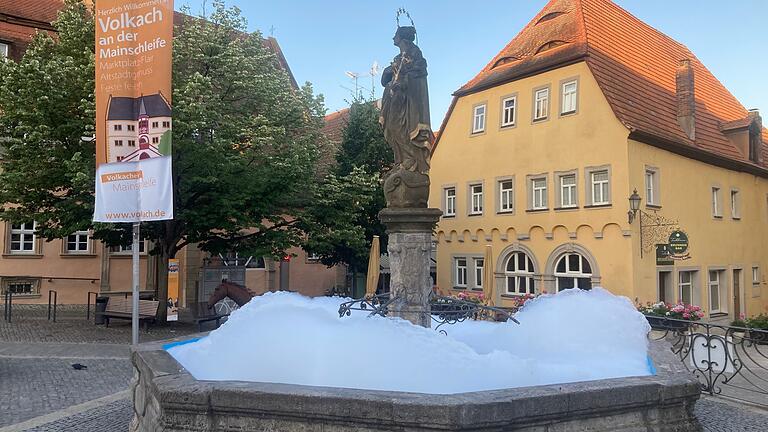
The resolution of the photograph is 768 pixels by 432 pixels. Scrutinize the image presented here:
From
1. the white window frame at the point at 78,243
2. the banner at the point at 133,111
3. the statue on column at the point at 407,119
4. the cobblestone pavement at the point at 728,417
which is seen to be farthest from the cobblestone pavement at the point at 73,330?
the cobblestone pavement at the point at 728,417

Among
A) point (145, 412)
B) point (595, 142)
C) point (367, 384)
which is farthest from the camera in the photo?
point (595, 142)

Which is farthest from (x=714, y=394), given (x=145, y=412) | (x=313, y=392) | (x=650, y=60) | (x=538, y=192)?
(x=650, y=60)

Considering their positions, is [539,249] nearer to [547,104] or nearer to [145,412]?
[547,104]

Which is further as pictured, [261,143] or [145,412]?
[261,143]

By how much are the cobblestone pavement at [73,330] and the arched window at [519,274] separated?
12.1 metres

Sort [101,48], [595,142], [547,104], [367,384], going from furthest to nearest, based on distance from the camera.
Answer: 1. [547,104]
2. [595,142]
3. [101,48]
4. [367,384]

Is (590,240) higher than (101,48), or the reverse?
(101,48)

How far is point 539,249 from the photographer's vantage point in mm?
21672

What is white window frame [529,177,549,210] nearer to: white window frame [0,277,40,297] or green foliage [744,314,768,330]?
green foliage [744,314,768,330]

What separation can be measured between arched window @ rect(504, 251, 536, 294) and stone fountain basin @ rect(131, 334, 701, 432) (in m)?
17.3

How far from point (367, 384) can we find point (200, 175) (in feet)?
35.0

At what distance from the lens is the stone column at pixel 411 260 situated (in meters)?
7.43

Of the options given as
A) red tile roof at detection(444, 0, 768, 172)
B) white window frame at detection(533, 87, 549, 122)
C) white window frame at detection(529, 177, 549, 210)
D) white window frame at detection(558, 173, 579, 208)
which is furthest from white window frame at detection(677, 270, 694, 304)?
white window frame at detection(533, 87, 549, 122)

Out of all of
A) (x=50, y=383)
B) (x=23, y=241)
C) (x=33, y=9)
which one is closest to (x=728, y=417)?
(x=50, y=383)
